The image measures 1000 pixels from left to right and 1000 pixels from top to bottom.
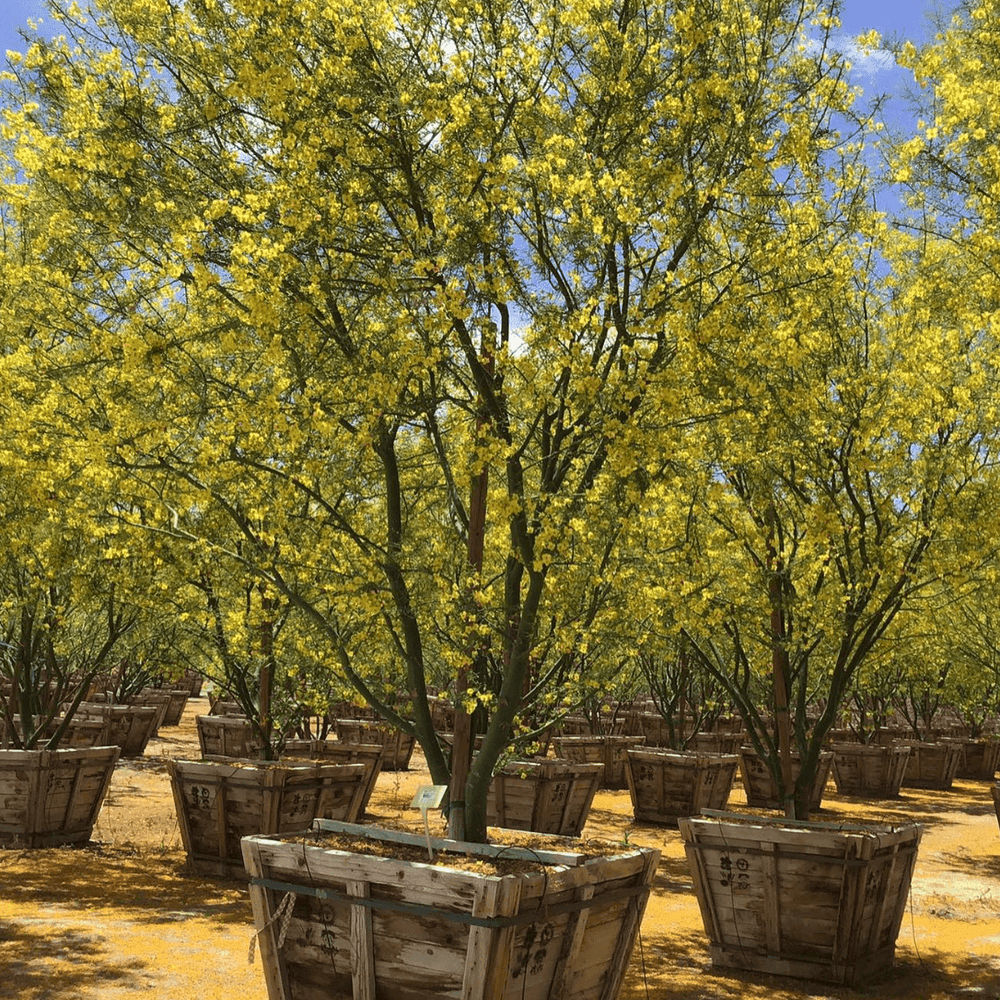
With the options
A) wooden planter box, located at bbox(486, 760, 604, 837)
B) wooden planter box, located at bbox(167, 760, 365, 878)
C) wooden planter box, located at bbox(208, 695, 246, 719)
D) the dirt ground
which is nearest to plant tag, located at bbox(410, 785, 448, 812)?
the dirt ground

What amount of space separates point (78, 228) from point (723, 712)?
20807 millimetres

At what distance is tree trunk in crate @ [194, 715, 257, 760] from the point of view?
2116 centimetres

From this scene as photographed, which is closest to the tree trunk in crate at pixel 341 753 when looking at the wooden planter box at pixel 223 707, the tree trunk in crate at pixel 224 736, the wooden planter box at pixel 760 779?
the tree trunk in crate at pixel 224 736

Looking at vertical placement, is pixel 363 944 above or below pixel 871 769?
below

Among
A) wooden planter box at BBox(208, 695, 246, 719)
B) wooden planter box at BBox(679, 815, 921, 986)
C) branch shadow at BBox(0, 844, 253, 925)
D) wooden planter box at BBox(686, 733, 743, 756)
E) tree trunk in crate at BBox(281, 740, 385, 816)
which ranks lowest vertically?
branch shadow at BBox(0, 844, 253, 925)

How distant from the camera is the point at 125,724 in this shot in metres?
22.7

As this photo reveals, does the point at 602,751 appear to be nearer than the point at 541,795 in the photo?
No

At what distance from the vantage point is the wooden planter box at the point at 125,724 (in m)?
22.2

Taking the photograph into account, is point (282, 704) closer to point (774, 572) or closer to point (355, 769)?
point (355, 769)

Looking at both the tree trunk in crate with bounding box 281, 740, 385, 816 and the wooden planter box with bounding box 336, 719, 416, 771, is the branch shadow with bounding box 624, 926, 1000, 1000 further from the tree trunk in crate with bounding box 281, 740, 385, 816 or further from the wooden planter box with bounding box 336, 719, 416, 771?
the wooden planter box with bounding box 336, 719, 416, 771

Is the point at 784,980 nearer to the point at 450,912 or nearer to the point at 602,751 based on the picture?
the point at 450,912

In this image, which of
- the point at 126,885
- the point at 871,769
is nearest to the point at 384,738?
the point at 871,769

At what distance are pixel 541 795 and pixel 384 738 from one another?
30.9ft

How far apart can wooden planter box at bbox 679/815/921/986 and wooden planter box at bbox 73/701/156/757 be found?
677 inches
